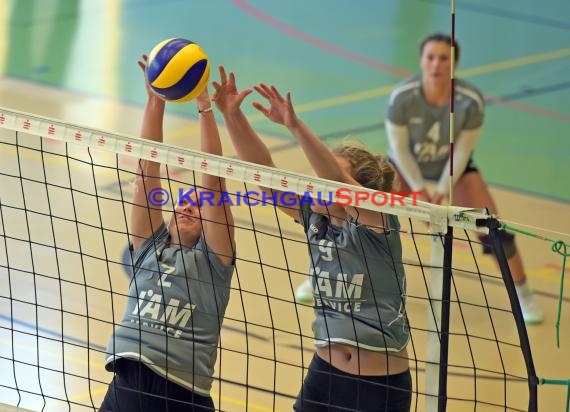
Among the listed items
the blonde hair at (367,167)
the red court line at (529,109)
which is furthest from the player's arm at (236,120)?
the red court line at (529,109)

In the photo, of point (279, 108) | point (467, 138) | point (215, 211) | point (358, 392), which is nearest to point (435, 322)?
point (358, 392)

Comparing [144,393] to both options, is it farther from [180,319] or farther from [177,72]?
[177,72]

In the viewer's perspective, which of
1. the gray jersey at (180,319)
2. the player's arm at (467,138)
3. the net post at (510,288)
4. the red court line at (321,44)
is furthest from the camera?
the red court line at (321,44)

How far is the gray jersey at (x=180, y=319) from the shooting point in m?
4.03

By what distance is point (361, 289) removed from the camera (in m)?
4.09

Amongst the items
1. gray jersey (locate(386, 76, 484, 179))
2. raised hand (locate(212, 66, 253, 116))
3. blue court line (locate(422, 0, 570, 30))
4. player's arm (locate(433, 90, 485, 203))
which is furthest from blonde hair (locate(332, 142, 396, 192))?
blue court line (locate(422, 0, 570, 30))

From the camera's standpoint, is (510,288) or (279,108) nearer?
(510,288)

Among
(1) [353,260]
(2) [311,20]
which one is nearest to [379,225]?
(1) [353,260]

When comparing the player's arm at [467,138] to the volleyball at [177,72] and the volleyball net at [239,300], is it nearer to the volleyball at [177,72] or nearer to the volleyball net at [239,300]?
the volleyball net at [239,300]

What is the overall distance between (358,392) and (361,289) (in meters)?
0.38

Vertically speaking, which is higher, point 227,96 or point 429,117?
point 429,117

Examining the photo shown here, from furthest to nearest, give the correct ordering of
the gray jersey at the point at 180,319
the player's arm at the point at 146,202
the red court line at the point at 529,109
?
the red court line at the point at 529,109
the player's arm at the point at 146,202
the gray jersey at the point at 180,319

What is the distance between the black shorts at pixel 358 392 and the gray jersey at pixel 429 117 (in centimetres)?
303

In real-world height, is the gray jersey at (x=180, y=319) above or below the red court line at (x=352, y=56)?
below
